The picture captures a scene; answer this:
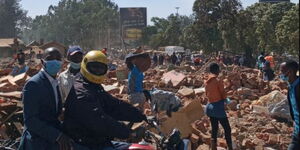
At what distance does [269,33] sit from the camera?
→ 37500mm

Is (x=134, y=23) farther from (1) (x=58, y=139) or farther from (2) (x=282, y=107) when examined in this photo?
(1) (x=58, y=139)

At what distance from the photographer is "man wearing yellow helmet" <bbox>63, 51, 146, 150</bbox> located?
3.74 meters

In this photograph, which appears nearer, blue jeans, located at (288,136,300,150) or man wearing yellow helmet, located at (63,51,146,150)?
man wearing yellow helmet, located at (63,51,146,150)

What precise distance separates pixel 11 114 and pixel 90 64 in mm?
→ 2460

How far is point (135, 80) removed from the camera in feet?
24.5

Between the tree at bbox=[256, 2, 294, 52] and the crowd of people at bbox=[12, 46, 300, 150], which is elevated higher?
the tree at bbox=[256, 2, 294, 52]

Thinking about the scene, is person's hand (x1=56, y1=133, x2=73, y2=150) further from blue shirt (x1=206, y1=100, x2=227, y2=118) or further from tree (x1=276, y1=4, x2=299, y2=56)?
tree (x1=276, y1=4, x2=299, y2=56)

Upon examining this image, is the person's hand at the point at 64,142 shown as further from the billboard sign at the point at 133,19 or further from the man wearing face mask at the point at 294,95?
the billboard sign at the point at 133,19

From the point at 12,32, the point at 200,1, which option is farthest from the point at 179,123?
the point at 12,32

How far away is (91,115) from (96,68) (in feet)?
1.61

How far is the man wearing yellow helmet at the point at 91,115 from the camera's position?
3.74m

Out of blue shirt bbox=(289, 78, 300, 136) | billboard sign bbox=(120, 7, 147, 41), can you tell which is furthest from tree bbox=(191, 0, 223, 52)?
blue shirt bbox=(289, 78, 300, 136)

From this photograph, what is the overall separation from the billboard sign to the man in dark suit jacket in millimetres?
58533

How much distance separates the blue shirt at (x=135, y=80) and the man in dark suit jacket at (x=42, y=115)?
9.71ft
